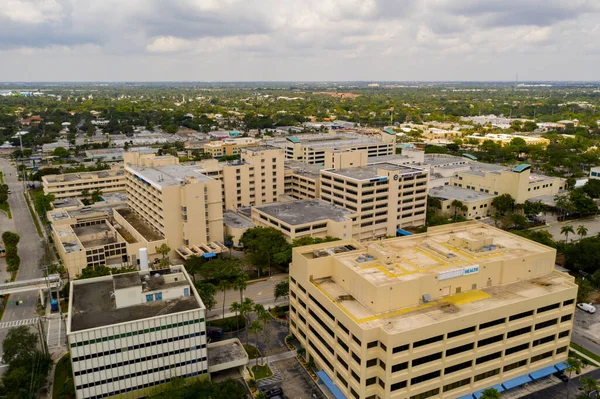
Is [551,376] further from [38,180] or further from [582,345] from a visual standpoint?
[38,180]

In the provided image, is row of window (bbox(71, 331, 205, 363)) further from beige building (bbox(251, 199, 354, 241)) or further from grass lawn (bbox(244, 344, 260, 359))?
beige building (bbox(251, 199, 354, 241))

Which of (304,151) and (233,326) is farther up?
(304,151)

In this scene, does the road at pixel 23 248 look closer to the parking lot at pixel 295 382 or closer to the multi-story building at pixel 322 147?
the parking lot at pixel 295 382

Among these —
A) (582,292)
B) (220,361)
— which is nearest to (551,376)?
(582,292)

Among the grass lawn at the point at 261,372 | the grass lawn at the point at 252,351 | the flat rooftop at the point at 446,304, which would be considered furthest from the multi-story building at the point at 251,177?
the grass lawn at the point at 261,372

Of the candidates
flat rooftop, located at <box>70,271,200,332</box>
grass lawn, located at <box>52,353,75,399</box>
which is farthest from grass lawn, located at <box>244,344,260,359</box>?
grass lawn, located at <box>52,353,75,399</box>

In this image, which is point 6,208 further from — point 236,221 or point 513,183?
point 513,183

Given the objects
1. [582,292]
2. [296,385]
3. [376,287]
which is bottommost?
[296,385]
